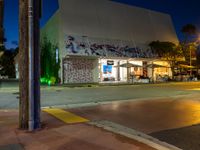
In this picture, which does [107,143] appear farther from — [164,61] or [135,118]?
[164,61]

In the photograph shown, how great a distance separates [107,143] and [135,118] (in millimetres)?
3512

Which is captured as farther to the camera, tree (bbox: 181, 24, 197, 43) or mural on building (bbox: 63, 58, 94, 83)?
tree (bbox: 181, 24, 197, 43)

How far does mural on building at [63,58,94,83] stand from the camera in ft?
98.6

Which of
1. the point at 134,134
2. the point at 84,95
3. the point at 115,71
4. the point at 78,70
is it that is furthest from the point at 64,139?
the point at 115,71

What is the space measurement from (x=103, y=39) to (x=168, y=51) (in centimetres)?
1093

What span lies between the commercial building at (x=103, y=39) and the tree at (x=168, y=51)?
2.94 ft

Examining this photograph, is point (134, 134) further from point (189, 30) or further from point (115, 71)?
point (189, 30)

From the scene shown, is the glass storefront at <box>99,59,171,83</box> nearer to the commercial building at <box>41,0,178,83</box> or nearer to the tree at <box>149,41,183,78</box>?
the commercial building at <box>41,0,178,83</box>

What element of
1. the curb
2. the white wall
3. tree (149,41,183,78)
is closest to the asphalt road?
the curb

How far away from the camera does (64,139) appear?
6.11 m

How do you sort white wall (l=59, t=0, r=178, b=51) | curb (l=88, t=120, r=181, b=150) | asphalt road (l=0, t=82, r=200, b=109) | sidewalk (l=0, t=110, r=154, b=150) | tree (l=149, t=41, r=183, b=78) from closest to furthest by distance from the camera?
sidewalk (l=0, t=110, r=154, b=150) < curb (l=88, t=120, r=181, b=150) < asphalt road (l=0, t=82, r=200, b=109) < white wall (l=59, t=0, r=178, b=51) < tree (l=149, t=41, r=183, b=78)

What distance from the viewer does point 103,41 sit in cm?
3216

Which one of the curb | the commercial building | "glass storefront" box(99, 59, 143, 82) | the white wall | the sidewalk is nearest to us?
the sidewalk

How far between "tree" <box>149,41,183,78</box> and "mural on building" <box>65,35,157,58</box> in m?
1.04
